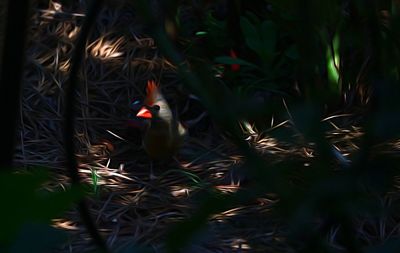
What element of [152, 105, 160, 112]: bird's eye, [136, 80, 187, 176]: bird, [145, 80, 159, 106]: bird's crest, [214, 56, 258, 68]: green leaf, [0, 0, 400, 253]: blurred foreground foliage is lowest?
[136, 80, 187, 176]: bird

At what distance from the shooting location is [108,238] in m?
2.80

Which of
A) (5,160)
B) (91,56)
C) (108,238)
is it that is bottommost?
(108,238)

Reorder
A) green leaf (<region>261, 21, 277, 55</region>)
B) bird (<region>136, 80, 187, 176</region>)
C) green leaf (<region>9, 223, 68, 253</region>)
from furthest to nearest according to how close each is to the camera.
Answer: green leaf (<region>261, 21, 277, 55</region>) → bird (<region>136, 80, 187, 176</region>) → green leaf (<region>9, 223, 68, 253</region>)

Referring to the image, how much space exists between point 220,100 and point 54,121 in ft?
9.47

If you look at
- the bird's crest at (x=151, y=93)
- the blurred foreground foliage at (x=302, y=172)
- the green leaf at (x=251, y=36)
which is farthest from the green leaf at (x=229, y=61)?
the blurred foreground foliage at (x=302, y=172)

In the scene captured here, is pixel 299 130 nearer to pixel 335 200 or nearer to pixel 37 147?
pixel 335 200

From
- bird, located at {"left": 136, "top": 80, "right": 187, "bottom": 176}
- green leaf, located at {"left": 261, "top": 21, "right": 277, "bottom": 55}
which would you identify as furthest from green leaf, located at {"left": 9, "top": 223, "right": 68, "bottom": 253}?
green leaf, located at {"left": 261, "top": 21, "right": 277, "bottom": 55}

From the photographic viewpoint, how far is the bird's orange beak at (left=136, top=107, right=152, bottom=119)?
11.8 ft

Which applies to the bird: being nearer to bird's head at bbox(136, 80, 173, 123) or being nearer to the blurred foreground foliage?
bird's head at bbox(136, 80, 173, 123)

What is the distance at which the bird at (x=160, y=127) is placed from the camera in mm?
3523

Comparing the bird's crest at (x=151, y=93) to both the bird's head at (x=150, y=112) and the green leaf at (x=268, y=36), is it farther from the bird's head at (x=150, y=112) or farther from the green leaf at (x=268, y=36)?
the green leaf at (x=268, y=36)

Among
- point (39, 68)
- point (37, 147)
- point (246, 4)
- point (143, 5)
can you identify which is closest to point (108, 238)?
point (37, 147)

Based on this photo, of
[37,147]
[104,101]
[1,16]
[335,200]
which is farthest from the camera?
[104,101]

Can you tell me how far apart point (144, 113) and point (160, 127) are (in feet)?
0.32
